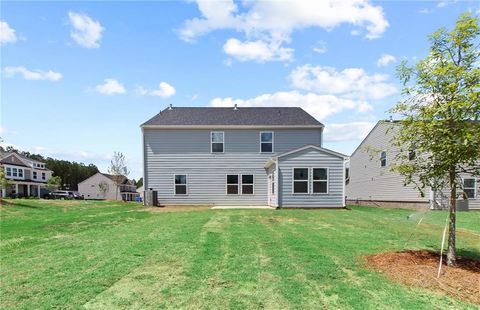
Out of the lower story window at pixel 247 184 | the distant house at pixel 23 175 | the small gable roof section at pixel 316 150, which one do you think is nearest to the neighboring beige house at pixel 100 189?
the distant house at pixel 23 175

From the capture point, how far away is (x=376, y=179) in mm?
26359

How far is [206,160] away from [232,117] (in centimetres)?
342

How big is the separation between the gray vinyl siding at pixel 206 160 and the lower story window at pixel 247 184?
0.85ft

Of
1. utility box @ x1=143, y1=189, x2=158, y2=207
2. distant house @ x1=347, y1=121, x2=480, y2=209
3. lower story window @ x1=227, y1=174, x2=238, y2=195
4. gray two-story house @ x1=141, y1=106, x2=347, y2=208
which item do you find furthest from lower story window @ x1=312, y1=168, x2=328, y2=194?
utility box @ x1=143, y1=189, x2=158, y2=207

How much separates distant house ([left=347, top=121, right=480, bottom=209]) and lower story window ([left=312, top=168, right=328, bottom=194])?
2.48 meters

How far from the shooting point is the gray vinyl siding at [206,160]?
69.8 ft

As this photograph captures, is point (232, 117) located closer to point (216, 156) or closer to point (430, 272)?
point (216, 156)

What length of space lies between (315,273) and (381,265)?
4.84 feet

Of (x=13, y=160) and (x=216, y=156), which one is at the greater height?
(x=13, y=160)

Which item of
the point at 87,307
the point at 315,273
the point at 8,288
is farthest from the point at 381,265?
the point at 8,288

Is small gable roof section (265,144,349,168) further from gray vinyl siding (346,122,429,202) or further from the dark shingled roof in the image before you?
the dark shingled roof

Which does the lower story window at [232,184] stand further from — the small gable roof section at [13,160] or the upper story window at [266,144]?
the small gable roof section at [13,160]

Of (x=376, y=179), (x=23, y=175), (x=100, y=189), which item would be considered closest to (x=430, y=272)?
(x=376, y=179)

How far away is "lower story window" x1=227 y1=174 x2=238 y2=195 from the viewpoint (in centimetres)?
2133
